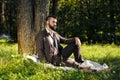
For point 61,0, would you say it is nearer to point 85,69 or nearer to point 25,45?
point 25,45

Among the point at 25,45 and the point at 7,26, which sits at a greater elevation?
the point at 25,45

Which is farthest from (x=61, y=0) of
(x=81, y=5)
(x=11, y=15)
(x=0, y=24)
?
(x=0, y=24)

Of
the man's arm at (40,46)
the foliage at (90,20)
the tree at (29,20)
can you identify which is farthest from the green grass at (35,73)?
the foliage at (90,20)

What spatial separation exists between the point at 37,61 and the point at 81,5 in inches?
422

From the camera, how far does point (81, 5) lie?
72.5 ft

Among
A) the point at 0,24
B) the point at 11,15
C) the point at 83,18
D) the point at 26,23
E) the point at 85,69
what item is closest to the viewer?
the point at 85,69

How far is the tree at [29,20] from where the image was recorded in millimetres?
13023

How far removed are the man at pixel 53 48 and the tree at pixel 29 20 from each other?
1.05 meters

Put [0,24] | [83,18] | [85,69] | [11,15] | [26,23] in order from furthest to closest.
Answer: [0,24] → [11,15] → [83,18] → [26,23] → [85,69]

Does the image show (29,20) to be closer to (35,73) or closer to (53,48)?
(53,48)

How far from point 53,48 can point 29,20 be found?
61.8 inches

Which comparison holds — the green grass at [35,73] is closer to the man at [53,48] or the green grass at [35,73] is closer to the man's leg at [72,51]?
the man at [53,48]

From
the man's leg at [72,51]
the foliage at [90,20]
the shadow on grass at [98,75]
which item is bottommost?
the foliage at [90,20]

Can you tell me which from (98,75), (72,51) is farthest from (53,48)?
(98,75)
